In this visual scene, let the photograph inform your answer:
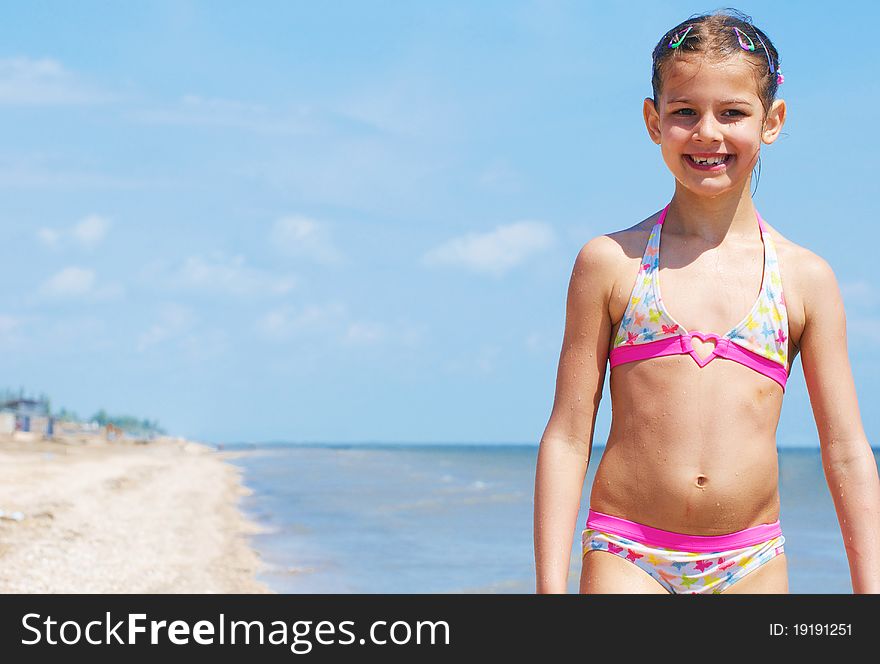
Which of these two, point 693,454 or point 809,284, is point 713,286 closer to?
point 809,284

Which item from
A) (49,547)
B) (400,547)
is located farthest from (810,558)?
(49,547)

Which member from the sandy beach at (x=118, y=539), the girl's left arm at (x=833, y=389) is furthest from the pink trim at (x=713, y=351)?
the sandy beach at (x=118, y=539)

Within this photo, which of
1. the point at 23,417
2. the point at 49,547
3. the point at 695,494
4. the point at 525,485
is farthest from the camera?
the point at 23,417

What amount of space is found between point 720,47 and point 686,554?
1.23m

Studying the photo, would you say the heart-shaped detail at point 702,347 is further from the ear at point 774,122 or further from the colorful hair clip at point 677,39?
the colorful hair clip at point 677,39

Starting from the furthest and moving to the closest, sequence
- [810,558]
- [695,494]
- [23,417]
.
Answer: [23,417], [810,558], [695,494]

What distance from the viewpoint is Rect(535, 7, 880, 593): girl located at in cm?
242

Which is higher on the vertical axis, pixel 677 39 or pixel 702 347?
pixel 677 39

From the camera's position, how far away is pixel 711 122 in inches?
96.7

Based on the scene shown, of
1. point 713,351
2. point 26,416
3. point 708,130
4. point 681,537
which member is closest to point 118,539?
point 681,537

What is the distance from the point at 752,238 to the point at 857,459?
23.9 inches

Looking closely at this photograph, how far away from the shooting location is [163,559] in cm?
1434

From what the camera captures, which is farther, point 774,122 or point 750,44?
point 774,122
